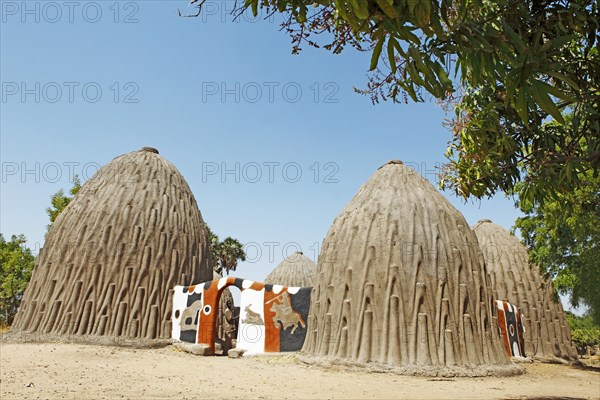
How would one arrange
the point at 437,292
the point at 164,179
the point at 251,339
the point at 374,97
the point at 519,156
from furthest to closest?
the point at 164,179 → the point at 251,339 → the point at 437,292 → the point at 519,156 → the point at 374,97

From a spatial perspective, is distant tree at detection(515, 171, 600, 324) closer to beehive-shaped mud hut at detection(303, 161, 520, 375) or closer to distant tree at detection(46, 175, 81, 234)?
beehive-shaped mud hut at detection(303, 161, 520, 375)

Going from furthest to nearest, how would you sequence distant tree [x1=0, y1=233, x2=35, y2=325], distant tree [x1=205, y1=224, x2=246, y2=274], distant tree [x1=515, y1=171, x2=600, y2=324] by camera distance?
1. distant tree [x1=205, y1=224, x2=246, y2=274]
2. distant tree [x1=0, y1=233, x2=35, y2=325]
3. distant tree [x1=515, y1=171, x2=600, y2=324]

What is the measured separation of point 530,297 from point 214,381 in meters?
15.7

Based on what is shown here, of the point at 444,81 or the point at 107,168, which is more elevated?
the point at 107,168

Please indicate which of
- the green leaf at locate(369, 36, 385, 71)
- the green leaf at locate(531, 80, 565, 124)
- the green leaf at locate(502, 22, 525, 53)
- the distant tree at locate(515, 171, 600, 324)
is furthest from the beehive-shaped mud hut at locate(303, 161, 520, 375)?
the green leaf at locate(369, 36, 385, 71)

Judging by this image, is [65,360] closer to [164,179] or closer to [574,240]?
[164,179]

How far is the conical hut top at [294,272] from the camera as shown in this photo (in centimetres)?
2873

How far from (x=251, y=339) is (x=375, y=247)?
5633 millimetres

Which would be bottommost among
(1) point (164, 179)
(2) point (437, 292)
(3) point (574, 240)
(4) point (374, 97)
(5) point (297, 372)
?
(5) point (297, 372)

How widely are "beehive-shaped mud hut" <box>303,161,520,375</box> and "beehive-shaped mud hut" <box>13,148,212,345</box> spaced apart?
6.40 metres

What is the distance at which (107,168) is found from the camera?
19922 mm

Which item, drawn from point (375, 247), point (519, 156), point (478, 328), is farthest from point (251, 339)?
point (519, 156)

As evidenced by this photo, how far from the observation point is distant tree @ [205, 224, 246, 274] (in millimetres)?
40625

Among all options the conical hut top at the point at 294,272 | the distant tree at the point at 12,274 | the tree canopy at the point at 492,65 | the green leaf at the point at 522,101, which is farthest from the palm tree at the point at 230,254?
the green leaf at the point at 522,101
